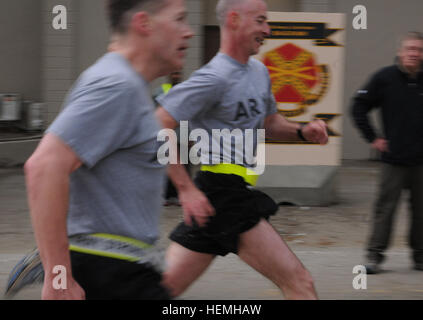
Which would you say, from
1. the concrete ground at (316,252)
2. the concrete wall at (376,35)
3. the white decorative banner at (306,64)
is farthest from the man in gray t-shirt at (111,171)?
the concrete wall at (376,35)

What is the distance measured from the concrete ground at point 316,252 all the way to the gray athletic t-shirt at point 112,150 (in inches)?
14.3

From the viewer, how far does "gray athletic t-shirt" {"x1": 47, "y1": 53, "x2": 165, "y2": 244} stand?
6.91 feet

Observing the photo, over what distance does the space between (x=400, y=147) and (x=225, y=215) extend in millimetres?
2770

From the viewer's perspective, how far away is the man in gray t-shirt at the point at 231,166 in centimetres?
347

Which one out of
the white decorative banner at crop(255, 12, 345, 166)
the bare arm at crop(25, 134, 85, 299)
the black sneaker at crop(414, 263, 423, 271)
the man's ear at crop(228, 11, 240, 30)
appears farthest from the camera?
the white decorative banner at crop(255, 12, 345, 166)

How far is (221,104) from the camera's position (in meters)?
3.62

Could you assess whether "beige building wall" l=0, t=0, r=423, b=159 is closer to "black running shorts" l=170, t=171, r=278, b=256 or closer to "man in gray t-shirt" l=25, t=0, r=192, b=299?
"black running shorts" l=170, t=171, r=278, b=256

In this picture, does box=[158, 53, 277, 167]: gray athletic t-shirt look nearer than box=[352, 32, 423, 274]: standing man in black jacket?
Yes

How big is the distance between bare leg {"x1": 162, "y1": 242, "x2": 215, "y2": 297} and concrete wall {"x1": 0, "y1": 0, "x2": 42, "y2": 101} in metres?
10.7

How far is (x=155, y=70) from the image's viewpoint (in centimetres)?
236

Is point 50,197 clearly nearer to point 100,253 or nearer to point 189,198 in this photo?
point 100,253

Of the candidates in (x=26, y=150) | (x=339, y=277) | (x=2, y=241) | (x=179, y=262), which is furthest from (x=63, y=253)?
(x=26, y=150)

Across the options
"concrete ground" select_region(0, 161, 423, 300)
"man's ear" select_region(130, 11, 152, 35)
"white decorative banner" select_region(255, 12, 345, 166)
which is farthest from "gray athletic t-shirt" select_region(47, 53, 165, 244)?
"white decorative banner" select_region(255, 12, 345, 166)
